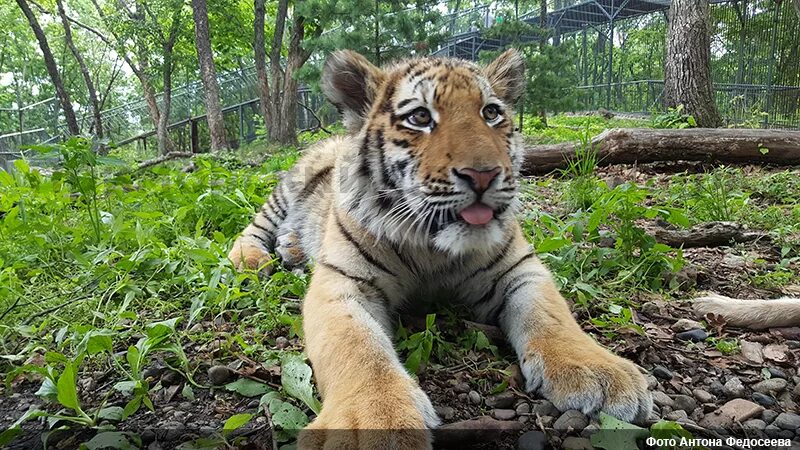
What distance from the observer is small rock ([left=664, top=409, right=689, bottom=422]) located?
4.52 ft

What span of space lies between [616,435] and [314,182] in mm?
2839

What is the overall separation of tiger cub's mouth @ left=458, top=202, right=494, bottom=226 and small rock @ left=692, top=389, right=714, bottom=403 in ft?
2.63

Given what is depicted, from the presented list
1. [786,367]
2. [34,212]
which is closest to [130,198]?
[34,212]

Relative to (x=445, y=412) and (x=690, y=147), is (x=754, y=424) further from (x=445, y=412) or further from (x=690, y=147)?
(x=690, y=147)

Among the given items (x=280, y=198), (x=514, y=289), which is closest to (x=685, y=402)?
(x=514, y=289)

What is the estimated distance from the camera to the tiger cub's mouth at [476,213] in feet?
5.86

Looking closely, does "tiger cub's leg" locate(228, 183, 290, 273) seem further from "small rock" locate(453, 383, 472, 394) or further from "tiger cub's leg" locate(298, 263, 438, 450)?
"small rock" locate(453, 383, 472, 394)

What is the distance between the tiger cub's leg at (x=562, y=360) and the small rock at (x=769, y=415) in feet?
1.03

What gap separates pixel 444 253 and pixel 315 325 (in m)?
0.60

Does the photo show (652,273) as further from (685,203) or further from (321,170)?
(321,170)

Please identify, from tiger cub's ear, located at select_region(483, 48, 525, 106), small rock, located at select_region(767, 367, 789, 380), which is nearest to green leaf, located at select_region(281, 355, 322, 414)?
small rock, located at select_region(767, 367, 789, 380)

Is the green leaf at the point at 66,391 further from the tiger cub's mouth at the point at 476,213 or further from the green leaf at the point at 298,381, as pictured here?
the tiger cub's mouth at the point at 476,213

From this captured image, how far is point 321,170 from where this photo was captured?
3.76 metres

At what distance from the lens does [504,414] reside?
54.8 inches
